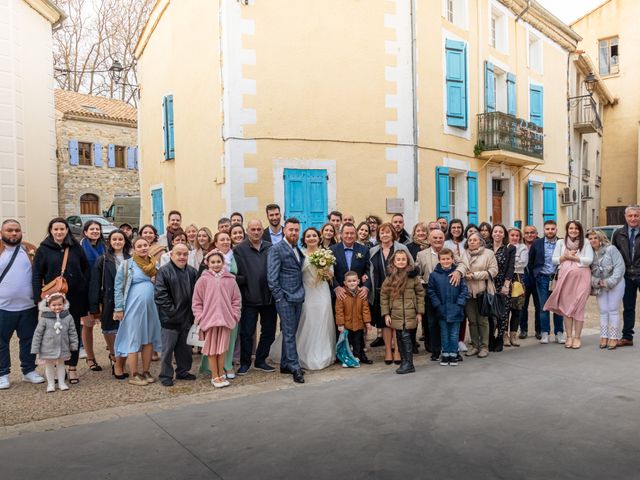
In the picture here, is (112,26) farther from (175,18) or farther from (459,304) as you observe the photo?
(459,304)

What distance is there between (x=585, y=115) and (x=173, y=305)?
65.9 feet

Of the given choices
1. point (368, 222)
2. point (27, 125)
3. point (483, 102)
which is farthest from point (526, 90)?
point (27, 125)

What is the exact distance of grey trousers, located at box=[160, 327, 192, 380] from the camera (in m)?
6.02

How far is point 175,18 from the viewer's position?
43.8 ft

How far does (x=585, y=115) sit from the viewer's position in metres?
21.6

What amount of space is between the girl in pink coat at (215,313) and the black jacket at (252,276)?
14.9 inches

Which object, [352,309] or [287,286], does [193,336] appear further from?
[352,309]

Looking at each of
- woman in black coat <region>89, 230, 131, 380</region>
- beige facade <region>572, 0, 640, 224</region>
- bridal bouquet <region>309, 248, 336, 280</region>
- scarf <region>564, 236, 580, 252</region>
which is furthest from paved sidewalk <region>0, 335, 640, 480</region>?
beige facade <region>572, 0, 640, 224</region>

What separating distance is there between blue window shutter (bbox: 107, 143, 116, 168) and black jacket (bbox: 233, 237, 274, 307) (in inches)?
1033

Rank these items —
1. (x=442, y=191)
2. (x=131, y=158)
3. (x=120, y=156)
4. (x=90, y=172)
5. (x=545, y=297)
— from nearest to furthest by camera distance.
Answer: (x=545, y=297) < (x=442, y=191) < (x=90, y=172) < (x=120, y=156) < (x=131, y=158)

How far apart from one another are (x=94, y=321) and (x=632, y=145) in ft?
85.7

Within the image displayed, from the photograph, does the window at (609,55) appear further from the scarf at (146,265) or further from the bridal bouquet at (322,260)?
the scarf at (146,265)

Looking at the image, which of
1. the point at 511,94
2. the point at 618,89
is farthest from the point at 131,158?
the point at 618,89

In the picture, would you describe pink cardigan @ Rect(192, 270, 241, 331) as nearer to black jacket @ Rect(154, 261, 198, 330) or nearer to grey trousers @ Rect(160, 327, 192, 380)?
black jacket @ Rect(154, 261, 198, 330)
